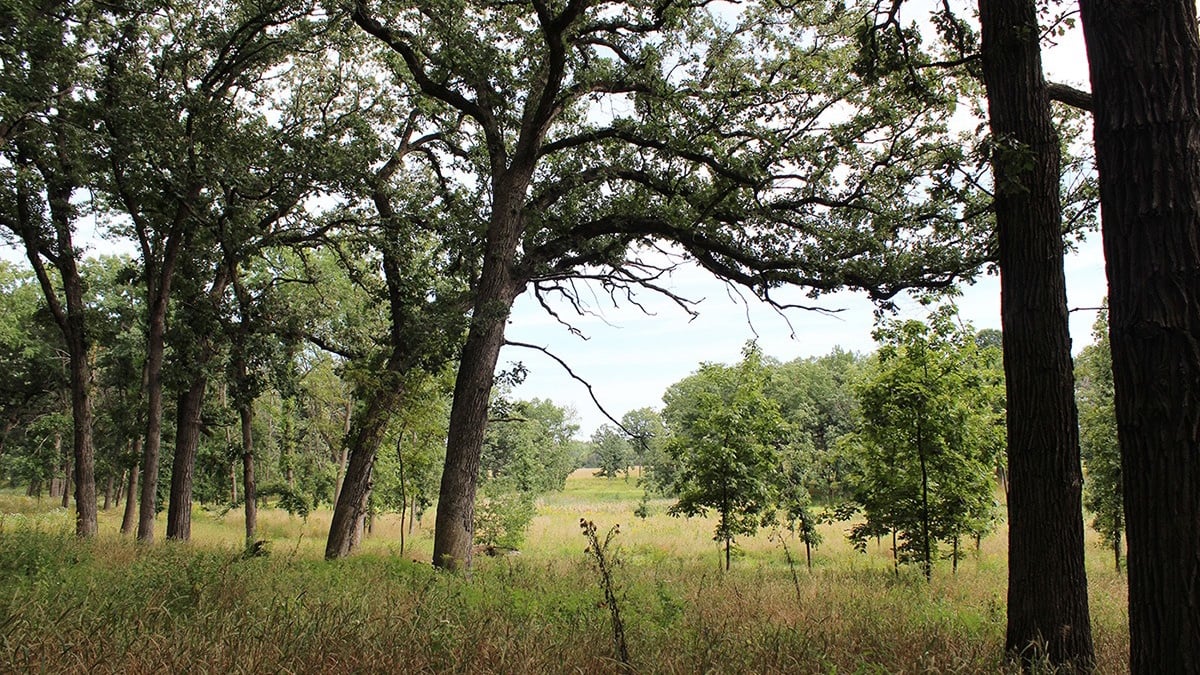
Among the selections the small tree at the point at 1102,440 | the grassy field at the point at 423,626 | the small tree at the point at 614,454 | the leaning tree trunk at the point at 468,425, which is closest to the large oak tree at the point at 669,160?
the leaning tree trunk at the point at 468,425

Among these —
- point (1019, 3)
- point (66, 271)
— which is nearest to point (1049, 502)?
point (1019, 3)

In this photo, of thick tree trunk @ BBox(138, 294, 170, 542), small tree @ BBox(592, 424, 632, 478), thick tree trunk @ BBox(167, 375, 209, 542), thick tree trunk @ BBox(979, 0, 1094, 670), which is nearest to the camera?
thick tree trunk @ BBox(979, 0, 1094, 670)

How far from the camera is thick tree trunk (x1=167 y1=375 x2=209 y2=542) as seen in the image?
14.9m

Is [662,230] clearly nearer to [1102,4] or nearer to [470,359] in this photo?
[470,359]

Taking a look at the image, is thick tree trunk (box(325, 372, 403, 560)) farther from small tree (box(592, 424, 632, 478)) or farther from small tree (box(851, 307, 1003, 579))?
small tree (box(592, 424, 632, 478))

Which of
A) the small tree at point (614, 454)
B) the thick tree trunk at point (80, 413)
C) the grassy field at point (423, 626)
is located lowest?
the small tree at point (614, 454)

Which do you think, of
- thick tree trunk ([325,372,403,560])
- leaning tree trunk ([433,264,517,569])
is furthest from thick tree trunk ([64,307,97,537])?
leaning tree trunk ([433,264,517,569])

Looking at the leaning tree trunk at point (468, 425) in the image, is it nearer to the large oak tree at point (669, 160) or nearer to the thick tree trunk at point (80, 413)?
the large oak tree at point (669, 160)

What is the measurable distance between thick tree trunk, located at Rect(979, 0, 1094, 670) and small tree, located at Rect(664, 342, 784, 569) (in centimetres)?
989

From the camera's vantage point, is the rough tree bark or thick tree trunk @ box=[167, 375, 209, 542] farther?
thick tree trunk @ box=[167, 375, 209, 542]

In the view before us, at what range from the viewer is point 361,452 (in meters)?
13.0

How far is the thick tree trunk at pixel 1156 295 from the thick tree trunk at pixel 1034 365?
2.73ft

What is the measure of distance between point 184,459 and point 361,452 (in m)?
5.30

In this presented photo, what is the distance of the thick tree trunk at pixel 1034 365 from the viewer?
15.0 feet
